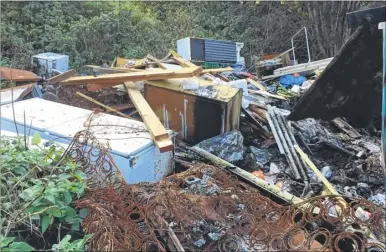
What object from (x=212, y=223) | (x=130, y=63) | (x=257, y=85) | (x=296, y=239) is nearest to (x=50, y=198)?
(x=212, y=223)

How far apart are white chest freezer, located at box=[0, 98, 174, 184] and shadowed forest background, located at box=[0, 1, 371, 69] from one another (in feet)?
12.7

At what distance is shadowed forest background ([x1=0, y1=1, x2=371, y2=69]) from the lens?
→ 28.9 feet

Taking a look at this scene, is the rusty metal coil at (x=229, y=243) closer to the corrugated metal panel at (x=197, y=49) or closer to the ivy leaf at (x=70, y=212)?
the ivy leaf at (x=70, y=212)

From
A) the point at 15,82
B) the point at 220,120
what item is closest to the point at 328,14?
the point at 220,120

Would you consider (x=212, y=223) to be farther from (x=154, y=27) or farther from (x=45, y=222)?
(x=154, y=27)

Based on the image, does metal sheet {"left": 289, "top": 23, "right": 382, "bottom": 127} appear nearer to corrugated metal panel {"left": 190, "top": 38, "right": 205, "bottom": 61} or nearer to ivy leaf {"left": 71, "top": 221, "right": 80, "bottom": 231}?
ivy leaf {"left": 71, "top": 221, "right": 80, "bottom": 231}

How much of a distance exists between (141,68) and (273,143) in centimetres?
251

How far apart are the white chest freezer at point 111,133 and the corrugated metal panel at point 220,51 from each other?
4.35 metres

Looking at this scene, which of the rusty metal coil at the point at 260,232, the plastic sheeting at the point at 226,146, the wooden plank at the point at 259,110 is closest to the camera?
the rusty metal coil at the point at 260,232

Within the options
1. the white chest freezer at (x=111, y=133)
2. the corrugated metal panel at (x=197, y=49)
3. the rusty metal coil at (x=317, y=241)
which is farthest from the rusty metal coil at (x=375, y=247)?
the corrugated metal panel at (x=197, y=49)

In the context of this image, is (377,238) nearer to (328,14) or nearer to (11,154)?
(11,154)

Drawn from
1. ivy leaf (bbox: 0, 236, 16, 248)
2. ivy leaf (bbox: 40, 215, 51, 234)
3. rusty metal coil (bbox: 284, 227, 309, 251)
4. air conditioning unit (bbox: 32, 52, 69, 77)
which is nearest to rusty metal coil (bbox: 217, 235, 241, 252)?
rusty metal coil (bbox: 284, 227, 309, 251)

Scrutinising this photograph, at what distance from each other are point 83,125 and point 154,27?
21.6 ft

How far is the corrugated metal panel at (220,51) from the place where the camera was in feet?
27.3
